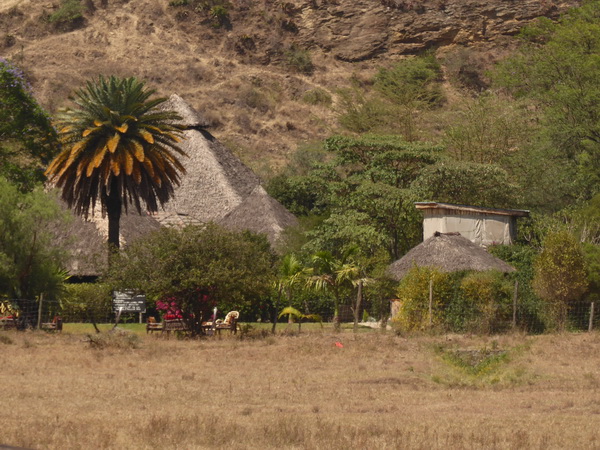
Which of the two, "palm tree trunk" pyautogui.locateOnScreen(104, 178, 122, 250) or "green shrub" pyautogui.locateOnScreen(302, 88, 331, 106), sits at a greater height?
"green shrub" pyautogui.locateOnScreen(302, 88, 331, 106)

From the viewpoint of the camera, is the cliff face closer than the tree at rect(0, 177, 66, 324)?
No

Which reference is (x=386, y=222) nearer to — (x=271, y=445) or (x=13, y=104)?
(x=13, y=104)

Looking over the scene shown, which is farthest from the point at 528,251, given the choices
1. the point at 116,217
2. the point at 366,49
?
the point at 366,49

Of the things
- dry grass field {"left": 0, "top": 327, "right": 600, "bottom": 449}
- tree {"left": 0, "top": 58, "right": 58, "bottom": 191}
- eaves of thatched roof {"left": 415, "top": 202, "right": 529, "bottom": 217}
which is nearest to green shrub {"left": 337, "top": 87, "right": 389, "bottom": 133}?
eaves of thatched roof {"left": 415, "top": 202, "right": 529, "bottom": 217}

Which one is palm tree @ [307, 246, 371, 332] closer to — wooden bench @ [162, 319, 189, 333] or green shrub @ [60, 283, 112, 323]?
wooden bench @ [162, 319, 189, 333]

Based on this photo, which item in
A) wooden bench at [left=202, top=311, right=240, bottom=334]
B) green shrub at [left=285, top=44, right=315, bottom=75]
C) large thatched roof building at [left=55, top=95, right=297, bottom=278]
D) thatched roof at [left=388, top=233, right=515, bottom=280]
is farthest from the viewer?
green shrub at [left=285, top=44, right=315, bottom=75]

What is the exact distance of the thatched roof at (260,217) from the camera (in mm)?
54594

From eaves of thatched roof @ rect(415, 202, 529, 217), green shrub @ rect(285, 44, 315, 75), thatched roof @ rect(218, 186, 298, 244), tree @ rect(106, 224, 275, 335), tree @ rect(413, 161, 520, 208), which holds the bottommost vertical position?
tree @ rect(106, 224, 275, 335)

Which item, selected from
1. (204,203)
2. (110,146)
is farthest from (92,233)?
(204,203)

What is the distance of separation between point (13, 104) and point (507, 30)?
71602 mm

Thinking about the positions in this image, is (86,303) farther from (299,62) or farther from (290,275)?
(299,62)

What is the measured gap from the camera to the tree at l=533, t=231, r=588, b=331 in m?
35.5

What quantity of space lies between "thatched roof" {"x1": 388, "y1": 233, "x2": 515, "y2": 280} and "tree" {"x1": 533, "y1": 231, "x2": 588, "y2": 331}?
2.74 metres

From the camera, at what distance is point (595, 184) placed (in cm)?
5169
